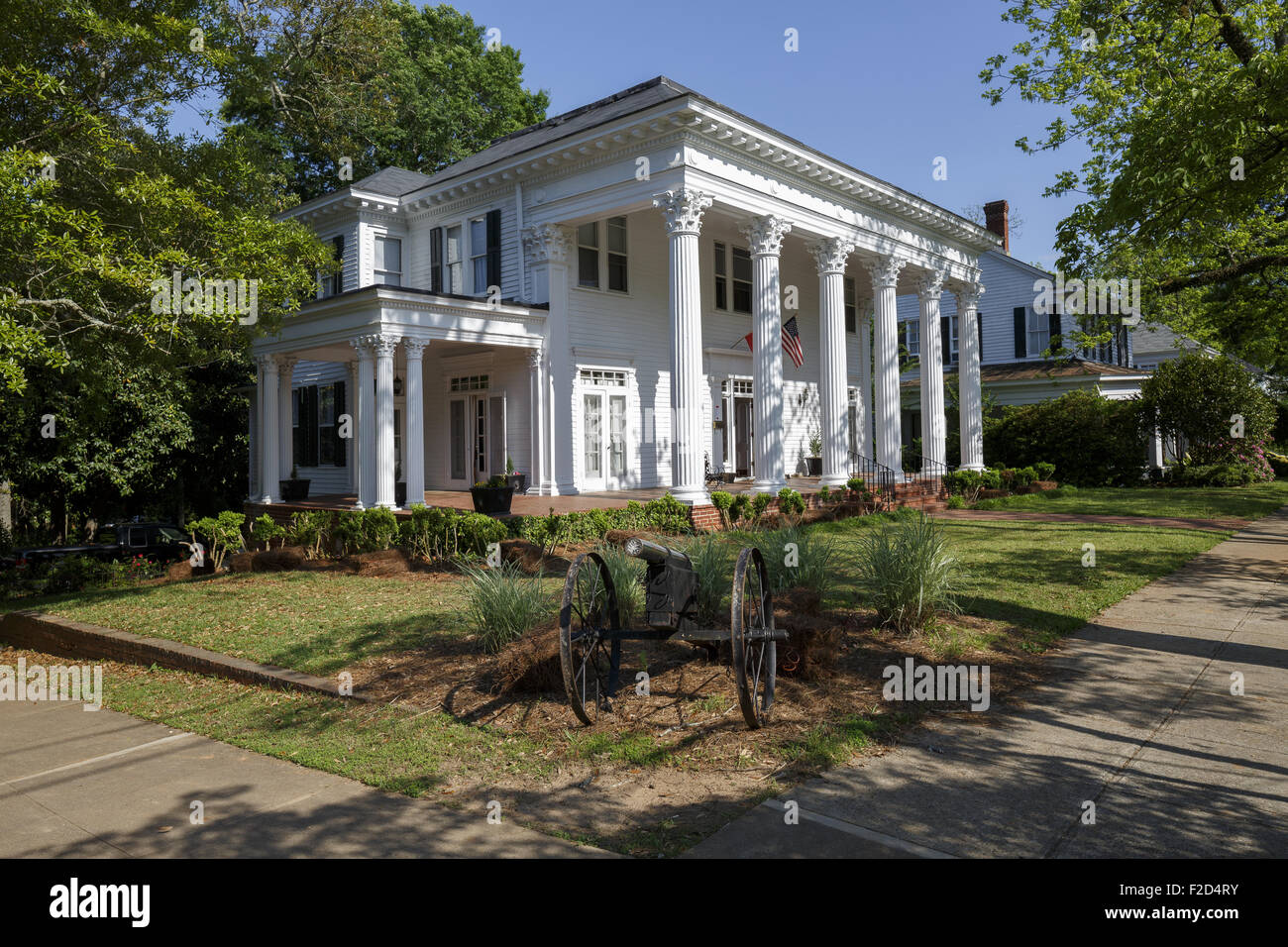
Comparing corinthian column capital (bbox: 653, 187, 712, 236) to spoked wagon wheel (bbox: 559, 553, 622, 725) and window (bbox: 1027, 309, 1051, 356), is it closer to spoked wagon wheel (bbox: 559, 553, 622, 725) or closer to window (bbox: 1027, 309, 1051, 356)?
spoked wagon wheel (bbox: 559, 553, 622, 725)

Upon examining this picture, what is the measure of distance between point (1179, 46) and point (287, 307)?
1522cm

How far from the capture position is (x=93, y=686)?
26.8ft

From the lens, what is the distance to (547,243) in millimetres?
18844

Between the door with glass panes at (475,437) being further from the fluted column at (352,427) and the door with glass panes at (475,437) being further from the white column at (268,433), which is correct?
the white column at (268,433)

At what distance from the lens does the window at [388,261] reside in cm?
2211

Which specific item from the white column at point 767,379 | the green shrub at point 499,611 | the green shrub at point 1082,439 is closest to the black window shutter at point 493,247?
the white column at point 767,379

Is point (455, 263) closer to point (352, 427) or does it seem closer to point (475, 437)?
point (475, 437)

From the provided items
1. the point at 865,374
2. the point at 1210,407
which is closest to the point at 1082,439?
the point at 1210,407

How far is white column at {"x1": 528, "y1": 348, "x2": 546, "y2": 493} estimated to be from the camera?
61.7ft

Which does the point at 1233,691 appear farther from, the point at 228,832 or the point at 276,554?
the point at 276,554

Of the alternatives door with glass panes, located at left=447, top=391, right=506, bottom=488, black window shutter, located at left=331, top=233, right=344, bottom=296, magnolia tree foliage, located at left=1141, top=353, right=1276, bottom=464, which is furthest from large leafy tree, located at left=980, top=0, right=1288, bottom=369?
black window shutter, located at left=331, top=233, right=344, bottom=296

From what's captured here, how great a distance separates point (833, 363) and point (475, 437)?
8.69m

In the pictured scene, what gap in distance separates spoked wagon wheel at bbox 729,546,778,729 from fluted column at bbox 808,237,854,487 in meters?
13.5

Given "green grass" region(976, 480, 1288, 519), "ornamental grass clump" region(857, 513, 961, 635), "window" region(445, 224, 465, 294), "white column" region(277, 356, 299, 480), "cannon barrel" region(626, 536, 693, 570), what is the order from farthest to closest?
"window" region(445, 224, 465, 294) → "white column" region(277, 356, 299, 480) → "green grass" region(976, 480, 1288, 519) → "ornamental grass clump" region(857, 513, 961, 635) → "cannon barrel" region(626, 536, 693, 570)
